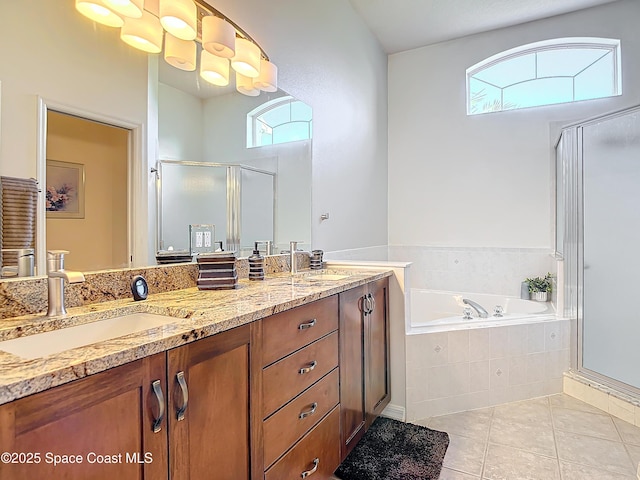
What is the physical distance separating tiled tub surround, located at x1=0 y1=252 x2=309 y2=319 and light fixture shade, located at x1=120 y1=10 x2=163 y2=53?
0.87m

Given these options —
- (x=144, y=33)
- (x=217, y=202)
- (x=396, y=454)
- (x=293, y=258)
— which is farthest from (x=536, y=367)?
(x=144, y=33)

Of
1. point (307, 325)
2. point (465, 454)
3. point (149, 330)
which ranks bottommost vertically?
point (465, 454)

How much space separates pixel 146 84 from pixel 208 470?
4.55 feet

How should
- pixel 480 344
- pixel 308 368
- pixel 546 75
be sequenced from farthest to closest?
1. pixel 546 75
2. pixel 480 344
3. pixel 308 368

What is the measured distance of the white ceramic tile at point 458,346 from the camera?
7.84 ft

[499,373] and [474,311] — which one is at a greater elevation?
[474,311]

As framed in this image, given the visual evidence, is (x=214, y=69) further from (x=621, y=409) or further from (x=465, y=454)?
(x=621, y=409)

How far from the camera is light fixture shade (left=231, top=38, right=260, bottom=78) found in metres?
1.91

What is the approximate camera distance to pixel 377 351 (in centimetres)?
211

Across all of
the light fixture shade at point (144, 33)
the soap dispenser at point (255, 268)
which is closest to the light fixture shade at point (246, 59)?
the light fixture shade at point (144, 33)

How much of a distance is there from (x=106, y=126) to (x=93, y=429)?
39.8 inches

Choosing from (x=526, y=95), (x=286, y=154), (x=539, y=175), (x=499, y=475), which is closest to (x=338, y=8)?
(x=286, y=154)

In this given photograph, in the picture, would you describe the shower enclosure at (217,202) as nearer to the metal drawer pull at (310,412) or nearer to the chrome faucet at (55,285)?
the chrome faucet at (55,285)

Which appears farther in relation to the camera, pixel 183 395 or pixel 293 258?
pixel 293 258
